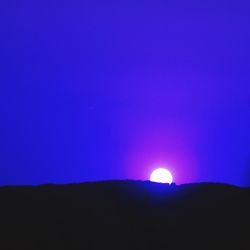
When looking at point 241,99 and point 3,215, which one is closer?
point 3,215

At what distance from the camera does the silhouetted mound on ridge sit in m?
0.81

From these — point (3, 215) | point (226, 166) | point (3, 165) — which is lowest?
point (3, 215)

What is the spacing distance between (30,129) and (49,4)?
56 centimetres

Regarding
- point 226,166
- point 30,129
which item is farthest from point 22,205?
point 226,166

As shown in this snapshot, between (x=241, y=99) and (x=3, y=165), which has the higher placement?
(x=241, y=99)

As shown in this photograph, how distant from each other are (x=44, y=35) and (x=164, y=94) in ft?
1.97

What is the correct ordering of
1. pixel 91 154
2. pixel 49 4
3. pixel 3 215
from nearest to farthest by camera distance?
pixel 3 215
pixel 49 4
pixel 91 154

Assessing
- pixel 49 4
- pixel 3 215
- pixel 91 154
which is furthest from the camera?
pixel 91 154

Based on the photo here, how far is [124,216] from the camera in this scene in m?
0.89

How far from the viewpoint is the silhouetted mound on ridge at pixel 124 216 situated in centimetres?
81

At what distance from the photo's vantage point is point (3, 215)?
0.88 metres

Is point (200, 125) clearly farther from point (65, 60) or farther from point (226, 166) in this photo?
point (65, 60)

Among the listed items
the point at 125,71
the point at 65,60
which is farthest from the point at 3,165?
the point at 125,71

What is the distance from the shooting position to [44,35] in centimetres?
156
